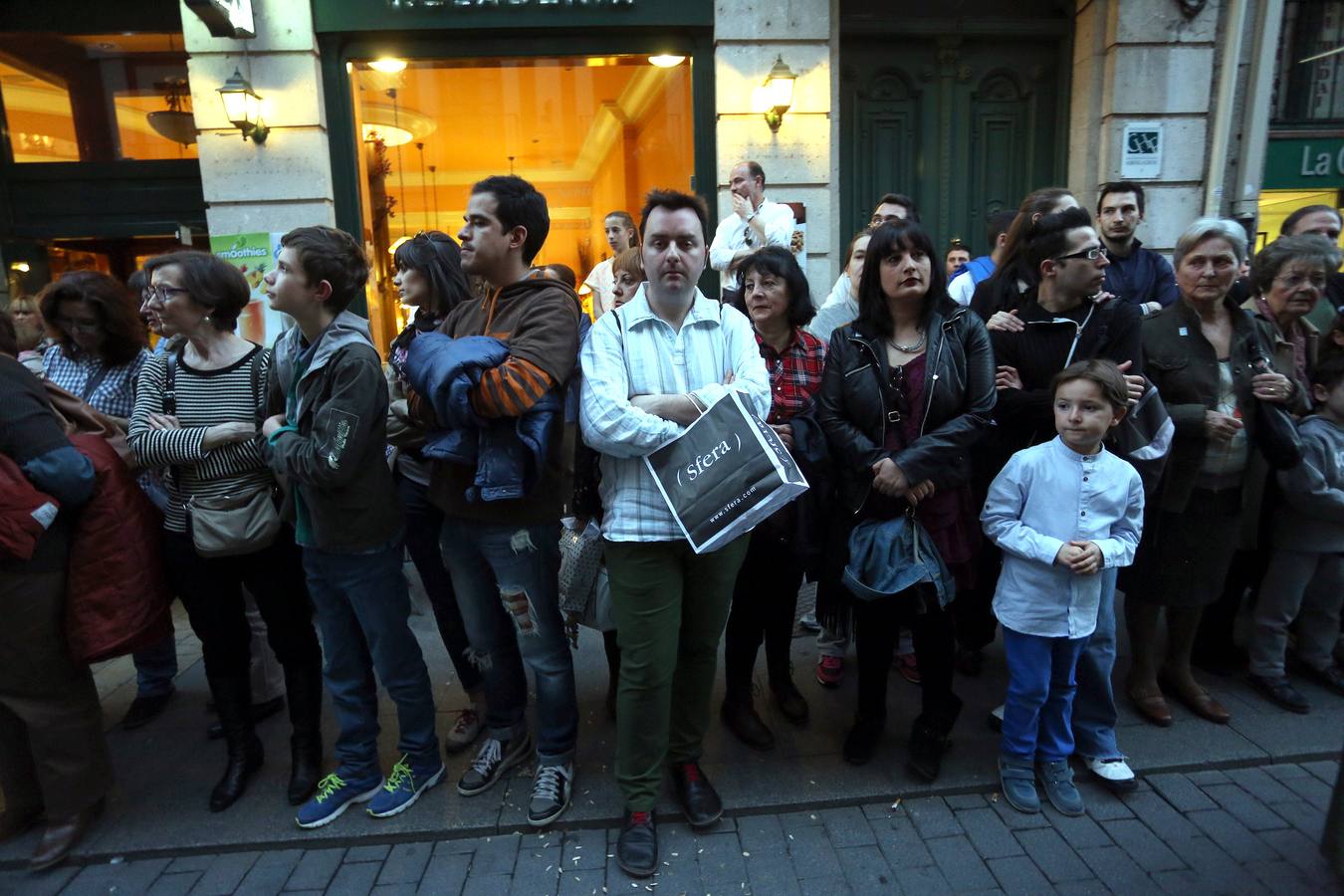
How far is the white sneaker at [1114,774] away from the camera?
3.03m

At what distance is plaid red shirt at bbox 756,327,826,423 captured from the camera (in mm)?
3207

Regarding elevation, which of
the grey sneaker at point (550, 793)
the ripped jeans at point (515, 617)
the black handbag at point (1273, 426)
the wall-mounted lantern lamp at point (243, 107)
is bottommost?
the grey sneaker at point (550, 793)

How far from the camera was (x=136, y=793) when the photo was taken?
10.7 ft

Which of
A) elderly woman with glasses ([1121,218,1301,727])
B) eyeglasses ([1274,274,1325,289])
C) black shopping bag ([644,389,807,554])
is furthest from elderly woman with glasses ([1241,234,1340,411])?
black shopping bag ([644,389,807,554])

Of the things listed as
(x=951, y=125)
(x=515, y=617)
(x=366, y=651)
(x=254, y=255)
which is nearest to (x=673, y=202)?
(x=515, y=617)

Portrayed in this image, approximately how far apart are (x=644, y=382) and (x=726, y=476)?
0.46m

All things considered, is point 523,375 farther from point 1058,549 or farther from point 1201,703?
point 1201,703

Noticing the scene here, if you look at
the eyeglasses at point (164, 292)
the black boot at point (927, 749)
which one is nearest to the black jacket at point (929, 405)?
the black boot at point (927, 749)

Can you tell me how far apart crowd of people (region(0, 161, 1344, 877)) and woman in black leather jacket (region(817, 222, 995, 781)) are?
0.01 metres

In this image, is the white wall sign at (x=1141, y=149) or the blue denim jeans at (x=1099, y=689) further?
the white wall sign at (x=1141, y=149)

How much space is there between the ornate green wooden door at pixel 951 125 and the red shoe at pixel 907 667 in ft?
14.4

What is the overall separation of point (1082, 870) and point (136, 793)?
12.1 feet

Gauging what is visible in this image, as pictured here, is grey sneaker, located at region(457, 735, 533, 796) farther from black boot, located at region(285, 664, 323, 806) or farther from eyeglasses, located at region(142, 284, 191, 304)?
eyeglasses, located at region(142, 284, 191, 304)

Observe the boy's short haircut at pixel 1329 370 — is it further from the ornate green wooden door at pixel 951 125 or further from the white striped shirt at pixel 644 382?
the ornate green wooden door at pixel 951 125
